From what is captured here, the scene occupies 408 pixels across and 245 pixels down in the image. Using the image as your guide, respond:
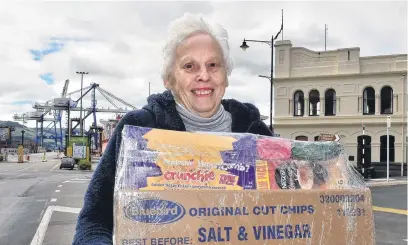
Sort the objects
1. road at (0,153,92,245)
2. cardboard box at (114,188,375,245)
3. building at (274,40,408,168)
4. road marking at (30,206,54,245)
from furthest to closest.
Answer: building at (274,40,408,168), road at (0,153,92,245), road marking at (30,206,54,245), cardboard box at (114,188,375,245)

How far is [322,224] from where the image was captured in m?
1.56

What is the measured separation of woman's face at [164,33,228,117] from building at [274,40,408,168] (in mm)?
25419

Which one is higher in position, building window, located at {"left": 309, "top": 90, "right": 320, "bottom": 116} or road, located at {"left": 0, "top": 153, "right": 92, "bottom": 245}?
building window, located at {"left": 309, "top": 90, "right": 320, "bottom": 116}

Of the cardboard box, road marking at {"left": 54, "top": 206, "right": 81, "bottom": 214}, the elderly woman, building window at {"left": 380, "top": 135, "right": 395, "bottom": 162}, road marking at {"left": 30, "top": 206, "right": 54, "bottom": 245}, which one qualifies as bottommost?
road marking at {"left": 54, "top": 206, "right": 81, "bottom": 214}

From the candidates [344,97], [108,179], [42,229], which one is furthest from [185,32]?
[344,97]

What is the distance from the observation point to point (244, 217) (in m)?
1.45

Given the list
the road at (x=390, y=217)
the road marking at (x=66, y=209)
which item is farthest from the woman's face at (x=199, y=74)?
the road marking at (x=66, y=209)

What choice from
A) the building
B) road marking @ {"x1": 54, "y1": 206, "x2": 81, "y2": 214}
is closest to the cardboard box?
road marking @ {"x1": 54, "y1": 206, "x2": 81, "y2": 214}

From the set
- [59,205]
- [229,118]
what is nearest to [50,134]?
[59,205]

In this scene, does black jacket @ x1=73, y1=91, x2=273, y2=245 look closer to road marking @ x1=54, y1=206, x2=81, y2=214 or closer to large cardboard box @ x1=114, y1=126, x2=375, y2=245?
large cardboard box @ x1=114, y1=126, x2=375, y2=245

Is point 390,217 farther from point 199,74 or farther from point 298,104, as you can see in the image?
point 298,104

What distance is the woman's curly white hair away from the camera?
200 cm

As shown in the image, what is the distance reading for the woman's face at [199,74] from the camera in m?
2.01

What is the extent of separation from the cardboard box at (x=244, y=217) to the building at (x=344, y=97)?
84.1 ft
